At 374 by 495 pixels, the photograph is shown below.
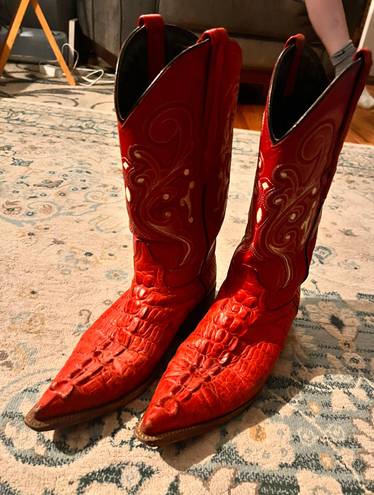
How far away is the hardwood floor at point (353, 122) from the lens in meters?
1.78

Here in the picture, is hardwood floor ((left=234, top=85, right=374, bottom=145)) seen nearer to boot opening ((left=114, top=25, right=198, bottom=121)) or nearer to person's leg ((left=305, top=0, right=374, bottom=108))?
person's leg ((left=305, top=0, right=374, bottom=108))

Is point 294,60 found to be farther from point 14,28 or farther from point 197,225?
point 14,28

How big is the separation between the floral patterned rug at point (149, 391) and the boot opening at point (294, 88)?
36 cm

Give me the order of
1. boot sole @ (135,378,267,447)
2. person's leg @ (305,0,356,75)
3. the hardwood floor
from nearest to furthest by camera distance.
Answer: boot sole @ (135,378,267,447) → person's leg @ (305,0,356,75) → the hardwood floor

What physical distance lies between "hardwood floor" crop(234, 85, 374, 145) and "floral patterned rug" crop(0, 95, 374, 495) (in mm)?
602

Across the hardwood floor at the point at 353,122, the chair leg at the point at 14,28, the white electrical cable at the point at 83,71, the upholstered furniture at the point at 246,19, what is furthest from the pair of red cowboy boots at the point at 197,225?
the white electrical cable at the point at 83,71

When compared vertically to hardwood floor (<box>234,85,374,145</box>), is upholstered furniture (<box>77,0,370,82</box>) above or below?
above

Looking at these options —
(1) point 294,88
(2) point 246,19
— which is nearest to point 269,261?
(1) point 294,88

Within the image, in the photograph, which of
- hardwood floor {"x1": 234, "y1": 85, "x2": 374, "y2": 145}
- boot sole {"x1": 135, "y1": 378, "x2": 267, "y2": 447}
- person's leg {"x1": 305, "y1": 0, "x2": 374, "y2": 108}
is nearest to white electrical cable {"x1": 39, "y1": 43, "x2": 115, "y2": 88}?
hardwood floor {"x1": 234, "y1": 85, "x2": 374, "y2": 145}

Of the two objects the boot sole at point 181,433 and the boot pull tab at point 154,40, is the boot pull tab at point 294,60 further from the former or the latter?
the boot sole at point 181,433

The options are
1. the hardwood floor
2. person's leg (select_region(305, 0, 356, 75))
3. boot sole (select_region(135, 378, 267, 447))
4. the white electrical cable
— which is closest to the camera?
boot sole (select_region(135, 378, 267, 447))

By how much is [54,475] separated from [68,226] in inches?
23.5

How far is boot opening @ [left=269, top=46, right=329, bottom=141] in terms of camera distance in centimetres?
53

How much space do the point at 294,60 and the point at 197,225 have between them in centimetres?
25
